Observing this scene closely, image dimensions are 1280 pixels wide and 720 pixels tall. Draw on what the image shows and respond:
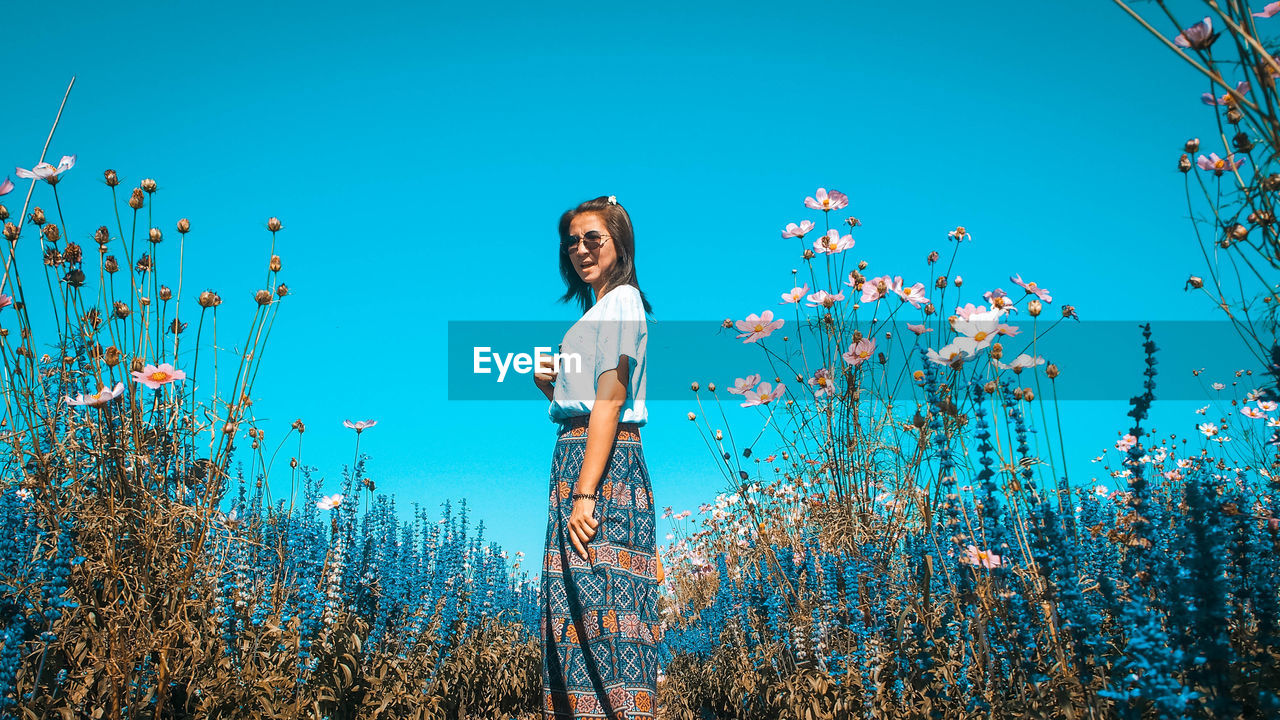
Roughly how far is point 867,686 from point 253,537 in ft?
7.37

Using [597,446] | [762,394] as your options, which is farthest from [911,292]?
[597,446]

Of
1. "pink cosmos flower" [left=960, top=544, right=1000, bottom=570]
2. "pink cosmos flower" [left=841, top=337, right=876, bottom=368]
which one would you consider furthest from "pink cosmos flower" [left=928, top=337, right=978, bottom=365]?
"pink cosmos flower" [left=841, top=337, right=876, bottom=368]

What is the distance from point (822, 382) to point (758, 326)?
38cm

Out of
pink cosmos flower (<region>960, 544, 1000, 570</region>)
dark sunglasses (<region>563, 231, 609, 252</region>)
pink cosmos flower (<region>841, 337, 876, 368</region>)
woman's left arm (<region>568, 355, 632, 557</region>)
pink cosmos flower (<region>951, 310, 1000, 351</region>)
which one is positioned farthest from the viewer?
pink cosmos flower (<region>841, 337, 876, 368</region>)

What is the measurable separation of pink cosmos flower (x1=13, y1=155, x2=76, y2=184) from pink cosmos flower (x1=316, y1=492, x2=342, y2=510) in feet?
5.29

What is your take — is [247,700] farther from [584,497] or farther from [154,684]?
[584,497]

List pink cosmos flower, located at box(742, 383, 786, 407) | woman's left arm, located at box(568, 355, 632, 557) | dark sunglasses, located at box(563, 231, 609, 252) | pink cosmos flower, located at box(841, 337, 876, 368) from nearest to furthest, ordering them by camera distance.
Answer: woman's left arm, located at box(568, 355, 632, 557), dark sunglasses, located at box(563, 231, 609, 252), pink cosmos flower, located at box(841, 337, 876, 368), pink cosmos flower, located at box(742, 383, 786, 407)

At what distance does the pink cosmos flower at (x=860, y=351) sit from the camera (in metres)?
2.81

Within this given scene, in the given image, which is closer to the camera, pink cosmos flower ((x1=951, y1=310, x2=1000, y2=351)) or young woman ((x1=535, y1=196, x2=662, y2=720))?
pink cosmos flower ((x1=951, y1=310, x2=1000, y2=351))

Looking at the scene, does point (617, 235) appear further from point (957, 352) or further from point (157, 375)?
point (157, 375)

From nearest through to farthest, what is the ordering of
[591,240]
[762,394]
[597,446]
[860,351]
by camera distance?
[597,446] < [591,240] < [860,351] < [762,394]

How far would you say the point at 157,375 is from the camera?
7.98 ft

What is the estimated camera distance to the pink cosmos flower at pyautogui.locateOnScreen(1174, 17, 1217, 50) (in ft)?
4.81

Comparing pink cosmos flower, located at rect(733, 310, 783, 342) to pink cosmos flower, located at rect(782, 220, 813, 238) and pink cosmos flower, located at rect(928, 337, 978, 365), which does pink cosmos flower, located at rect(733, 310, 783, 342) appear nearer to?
pink cosmos flower, located at rect(782, 220, 813, 238)
